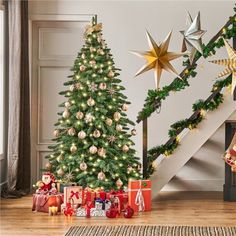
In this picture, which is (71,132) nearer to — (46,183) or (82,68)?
(46,183)

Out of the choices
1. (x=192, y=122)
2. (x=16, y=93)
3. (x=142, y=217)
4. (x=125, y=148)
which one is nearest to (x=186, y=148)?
(x=192, y=122)

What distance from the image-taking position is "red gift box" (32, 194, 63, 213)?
7.52m

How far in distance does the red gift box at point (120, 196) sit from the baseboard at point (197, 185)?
5.70 ft

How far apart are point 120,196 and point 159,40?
2.63 meters

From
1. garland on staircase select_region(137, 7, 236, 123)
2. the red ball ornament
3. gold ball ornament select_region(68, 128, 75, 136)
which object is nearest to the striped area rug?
the red ball ornament

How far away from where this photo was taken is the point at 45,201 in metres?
7.57

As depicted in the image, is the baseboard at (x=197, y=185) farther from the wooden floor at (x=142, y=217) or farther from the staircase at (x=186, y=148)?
the staircase at (x=186, y=148)

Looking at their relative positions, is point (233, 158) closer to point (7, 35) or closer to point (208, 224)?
point (208, 224)

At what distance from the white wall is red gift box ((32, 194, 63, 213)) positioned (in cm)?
201

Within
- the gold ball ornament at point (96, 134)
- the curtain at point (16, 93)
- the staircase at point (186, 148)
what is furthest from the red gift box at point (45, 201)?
the staircase at point (186, 148)

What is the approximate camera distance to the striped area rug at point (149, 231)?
6383 mm

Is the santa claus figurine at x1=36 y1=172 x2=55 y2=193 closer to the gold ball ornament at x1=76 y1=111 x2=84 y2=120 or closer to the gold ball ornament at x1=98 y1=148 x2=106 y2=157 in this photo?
the gold ball ornament at x1=98 y1=148 x2=106 y2=157

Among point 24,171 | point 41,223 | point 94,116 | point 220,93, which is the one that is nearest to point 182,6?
point 220,93

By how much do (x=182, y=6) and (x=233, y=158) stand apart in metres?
2.42
